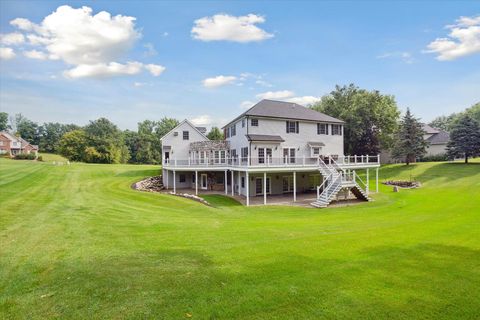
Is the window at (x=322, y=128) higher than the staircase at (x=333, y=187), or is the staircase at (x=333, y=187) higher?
the window at (x=322, y=128)

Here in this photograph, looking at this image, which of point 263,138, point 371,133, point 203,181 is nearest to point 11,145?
point 203,181

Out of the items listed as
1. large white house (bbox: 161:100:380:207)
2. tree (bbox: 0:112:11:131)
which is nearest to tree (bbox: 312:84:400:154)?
large white house (bbox: 161:100:380:207)

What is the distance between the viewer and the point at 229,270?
6.02m

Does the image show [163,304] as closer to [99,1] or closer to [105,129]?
[99,1]

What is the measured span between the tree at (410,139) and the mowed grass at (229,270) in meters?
32.1

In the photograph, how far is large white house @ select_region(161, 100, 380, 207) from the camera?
22875 millimetres

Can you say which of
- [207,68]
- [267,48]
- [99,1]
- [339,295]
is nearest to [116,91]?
[207,68]

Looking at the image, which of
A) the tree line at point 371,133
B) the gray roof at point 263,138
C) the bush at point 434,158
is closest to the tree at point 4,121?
the tree line at point 371,133

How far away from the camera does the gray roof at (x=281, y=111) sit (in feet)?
83.0

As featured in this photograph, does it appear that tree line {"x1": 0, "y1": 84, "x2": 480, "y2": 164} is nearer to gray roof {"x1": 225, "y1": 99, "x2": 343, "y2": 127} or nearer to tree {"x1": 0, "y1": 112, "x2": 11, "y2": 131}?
gray roof {"x1": 225, "y1": 99, "x2": 343, "y2": 127}

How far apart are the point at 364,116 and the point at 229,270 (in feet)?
139

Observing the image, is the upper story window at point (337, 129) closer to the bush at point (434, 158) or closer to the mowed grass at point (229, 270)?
the mowed grass at point (229, 270)

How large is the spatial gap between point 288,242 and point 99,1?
18437 millimetres

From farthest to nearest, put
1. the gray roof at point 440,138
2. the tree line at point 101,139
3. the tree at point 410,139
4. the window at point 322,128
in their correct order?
the tree line at point 101,139
the gray roof at point 440,138
the tree at point 410,139
the window at point 322,128
